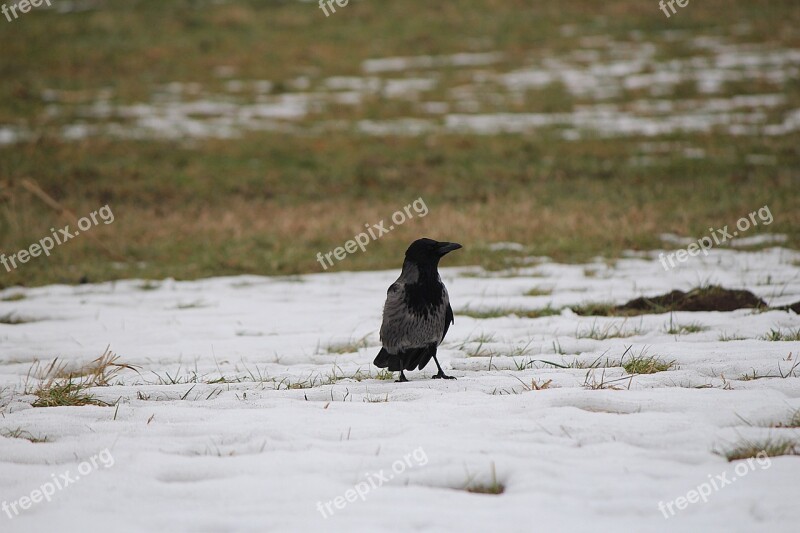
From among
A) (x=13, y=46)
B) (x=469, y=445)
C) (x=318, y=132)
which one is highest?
(x=13, y=46)

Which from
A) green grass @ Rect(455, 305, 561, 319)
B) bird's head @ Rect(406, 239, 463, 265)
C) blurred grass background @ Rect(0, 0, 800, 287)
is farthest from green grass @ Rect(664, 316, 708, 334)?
blurred grass background @ Rect(0, 0, 800, 287)

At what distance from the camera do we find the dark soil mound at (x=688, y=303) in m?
7.55

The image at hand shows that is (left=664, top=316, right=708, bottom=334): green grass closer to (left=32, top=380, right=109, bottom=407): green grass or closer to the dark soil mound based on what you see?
the dark soil mound

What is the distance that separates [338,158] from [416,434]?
1646cm

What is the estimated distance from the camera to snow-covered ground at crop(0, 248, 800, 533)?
3105 mm

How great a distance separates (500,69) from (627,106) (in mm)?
6381

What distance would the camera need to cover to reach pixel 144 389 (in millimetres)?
5012

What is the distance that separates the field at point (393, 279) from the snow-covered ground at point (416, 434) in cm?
2

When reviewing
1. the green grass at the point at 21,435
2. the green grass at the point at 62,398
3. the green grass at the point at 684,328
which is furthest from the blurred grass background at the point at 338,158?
the green grass at the point at 21,435

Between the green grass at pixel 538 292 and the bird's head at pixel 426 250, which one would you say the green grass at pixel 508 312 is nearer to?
the green grass at pixel 538 292

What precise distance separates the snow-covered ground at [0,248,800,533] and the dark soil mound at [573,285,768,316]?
509 mm

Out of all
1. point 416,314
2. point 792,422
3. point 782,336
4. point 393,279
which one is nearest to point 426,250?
point 416,314

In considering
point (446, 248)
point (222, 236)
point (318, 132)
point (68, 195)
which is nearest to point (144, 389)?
point (446, 248)

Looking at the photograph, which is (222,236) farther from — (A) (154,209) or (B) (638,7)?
(B) (638,7)
